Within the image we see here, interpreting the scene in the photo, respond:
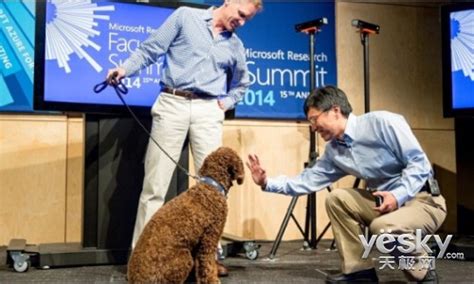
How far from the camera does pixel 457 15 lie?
3172 mm

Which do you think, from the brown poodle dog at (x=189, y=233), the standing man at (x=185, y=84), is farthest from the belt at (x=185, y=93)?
the brown poodle dog at (x=189, y=233)

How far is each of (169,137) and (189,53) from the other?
400 millimetres

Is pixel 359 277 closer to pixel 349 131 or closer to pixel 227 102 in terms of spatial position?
pixel 349 131

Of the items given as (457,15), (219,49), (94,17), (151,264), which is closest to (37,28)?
(94,17)

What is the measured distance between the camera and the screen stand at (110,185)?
2.62m

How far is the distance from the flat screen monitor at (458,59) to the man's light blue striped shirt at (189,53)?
155 cm

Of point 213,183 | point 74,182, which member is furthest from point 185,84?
point 74,182

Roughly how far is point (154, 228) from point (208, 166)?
32 cm

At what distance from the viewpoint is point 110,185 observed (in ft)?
8.65

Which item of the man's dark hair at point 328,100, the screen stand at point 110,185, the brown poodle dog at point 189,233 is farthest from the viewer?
the screen stand at point 110,185

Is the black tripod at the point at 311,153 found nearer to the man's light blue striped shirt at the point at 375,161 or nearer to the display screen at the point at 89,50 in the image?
the man's light blue striped shirt at the point at 375,161

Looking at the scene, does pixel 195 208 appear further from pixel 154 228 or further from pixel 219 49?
pixel 219 49

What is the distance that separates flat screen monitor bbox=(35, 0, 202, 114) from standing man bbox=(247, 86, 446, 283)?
907 millimetres

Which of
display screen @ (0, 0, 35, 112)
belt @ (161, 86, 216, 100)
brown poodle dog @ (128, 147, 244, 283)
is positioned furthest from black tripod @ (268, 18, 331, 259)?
display screen @ (0, 0, 35, 112)
